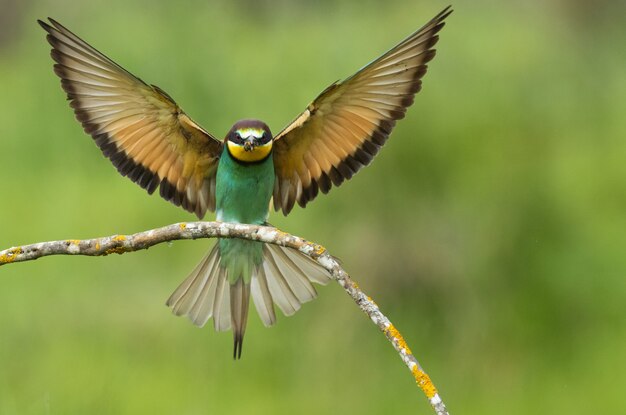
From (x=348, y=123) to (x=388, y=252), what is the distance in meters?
1.98

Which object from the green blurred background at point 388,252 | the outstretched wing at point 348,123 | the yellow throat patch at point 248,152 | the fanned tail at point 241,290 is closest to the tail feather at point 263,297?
the fanned tail at point 241,290

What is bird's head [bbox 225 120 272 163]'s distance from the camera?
3.30 meters

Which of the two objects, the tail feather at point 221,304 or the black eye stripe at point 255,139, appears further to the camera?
the tail feather at point 221,304

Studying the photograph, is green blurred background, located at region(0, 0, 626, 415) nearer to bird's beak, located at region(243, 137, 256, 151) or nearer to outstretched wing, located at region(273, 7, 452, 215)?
outstretched wing, located at region(273, 7, 452, 215)

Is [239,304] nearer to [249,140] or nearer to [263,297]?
[263,297]

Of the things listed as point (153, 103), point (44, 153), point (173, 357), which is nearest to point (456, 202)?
point (173, 357)

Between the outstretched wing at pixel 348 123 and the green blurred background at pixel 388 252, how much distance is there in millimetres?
1717

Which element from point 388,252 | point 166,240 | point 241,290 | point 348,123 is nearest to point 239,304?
point 241,290

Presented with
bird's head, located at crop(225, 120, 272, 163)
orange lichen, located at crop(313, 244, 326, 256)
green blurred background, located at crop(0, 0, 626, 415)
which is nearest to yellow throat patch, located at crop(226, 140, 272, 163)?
bird's head, located at crop(225, 120, 272, 163)

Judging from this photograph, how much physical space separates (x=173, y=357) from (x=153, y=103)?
77.6 inches

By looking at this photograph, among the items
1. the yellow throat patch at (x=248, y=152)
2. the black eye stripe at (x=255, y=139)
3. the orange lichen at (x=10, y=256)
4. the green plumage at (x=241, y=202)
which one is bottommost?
the orange lichen at (x=10, y=256)

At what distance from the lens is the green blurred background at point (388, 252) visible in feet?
16.8

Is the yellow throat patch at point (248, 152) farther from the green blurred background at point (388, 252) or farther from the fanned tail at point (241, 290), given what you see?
the green blurred background at point (388, 252)

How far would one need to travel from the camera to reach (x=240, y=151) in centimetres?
333
